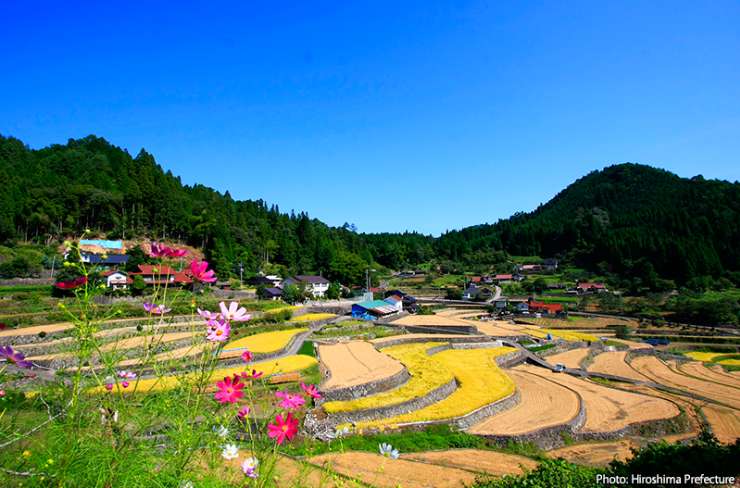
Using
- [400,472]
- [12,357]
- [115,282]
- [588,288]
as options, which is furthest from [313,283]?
[12,357]

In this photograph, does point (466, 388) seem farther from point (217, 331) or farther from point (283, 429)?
point (217, 331)

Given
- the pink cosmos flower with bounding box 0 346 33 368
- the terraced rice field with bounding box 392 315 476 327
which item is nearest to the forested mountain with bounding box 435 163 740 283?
the terraced rice field with bounding box 392 315 476 327

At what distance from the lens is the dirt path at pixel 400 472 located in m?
10.5

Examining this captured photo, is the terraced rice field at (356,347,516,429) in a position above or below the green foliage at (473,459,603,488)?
below

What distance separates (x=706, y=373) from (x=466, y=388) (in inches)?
827

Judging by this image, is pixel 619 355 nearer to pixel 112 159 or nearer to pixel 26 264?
pixel 26 264

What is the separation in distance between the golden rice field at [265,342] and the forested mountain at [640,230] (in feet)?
217

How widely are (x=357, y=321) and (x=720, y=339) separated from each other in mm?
36933

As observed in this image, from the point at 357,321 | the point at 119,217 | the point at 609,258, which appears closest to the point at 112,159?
the point at 119,217

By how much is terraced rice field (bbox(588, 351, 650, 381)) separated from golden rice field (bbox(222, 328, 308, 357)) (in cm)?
2164

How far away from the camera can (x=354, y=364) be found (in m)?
21.6

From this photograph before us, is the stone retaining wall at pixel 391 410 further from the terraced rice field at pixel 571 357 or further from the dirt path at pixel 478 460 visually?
the terraced rice field at pixel 571 357

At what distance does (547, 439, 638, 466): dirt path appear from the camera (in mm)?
14367

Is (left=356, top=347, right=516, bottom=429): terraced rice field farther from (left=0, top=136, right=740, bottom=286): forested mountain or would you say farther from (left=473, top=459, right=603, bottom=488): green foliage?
(left=0, top=136, right=740, bottom=286): forested mountain
